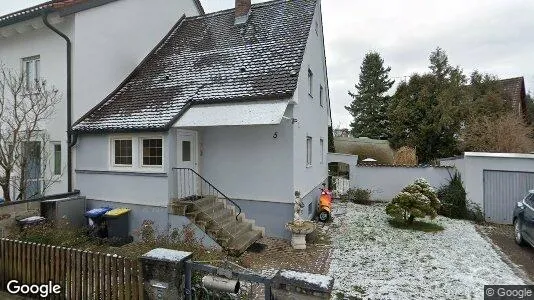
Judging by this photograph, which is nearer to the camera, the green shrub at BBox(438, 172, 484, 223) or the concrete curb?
the concrete curb

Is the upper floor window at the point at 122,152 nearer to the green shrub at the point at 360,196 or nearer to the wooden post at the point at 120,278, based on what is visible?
the wooden post at the point at 120,278

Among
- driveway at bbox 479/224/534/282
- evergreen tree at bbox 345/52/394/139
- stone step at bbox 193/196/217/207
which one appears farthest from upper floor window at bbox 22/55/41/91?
evergreen tree at bbox 345/52/394/139

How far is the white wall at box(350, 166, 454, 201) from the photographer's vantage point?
1925 centimetres

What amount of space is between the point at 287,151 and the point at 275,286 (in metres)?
6.70

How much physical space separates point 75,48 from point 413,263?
14824mm

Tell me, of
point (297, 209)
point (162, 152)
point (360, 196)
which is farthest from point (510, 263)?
point (162, 152)

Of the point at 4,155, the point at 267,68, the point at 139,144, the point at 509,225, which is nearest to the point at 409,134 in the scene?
the point at 509,225

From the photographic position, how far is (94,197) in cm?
1184

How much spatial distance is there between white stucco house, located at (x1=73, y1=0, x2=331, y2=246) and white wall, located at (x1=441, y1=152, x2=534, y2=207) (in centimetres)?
Answer: 856

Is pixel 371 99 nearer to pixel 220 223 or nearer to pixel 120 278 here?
pixel 220 223

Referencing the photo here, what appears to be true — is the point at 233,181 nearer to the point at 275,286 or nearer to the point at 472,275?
the point at 275,286

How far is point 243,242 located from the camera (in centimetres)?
997

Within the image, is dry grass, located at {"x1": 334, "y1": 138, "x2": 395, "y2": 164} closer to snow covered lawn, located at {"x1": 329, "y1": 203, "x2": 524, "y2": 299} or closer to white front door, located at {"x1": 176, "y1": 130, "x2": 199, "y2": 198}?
snow covered lawn, located at {"x1": 329, "y1": 203, "x2": 524, "y2": 299}

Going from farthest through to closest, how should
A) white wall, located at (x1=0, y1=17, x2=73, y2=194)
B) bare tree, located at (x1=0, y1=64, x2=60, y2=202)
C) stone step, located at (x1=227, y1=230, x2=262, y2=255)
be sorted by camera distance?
white wall, located at (x1=0, y1=17, x2=73, y2=194) < bare tree, located at (x1=0, y1=64, x2=60, y2=202) < stone step, located at (x1=227, y1=230, x2=262, y2=255)
